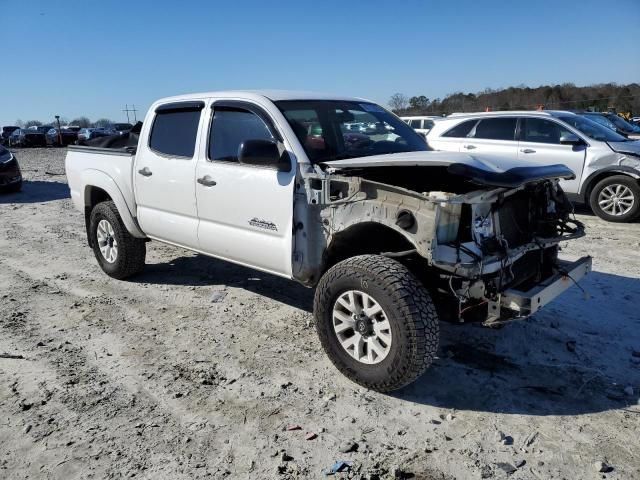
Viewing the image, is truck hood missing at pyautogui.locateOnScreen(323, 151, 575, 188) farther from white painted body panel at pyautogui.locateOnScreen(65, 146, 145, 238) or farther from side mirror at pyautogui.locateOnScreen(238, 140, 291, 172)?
white painted body panel at pyautogui.locateOnScreen(65, 146, 145, 238)

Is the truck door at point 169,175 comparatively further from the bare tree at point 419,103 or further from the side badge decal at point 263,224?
the bare tree at point 419,103

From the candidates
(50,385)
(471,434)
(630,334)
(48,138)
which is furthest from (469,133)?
(48,138)

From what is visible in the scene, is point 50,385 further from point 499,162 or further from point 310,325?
point 499,162

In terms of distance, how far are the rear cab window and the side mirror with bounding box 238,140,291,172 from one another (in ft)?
3.48

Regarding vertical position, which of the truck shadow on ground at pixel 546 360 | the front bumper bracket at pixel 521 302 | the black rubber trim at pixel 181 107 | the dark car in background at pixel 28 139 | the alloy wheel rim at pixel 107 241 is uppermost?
the black rubber trim at pixel 181 107

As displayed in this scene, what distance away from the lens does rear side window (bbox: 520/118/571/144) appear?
28.7 ft

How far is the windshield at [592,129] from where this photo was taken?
855 cm

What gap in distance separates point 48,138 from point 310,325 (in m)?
39.7

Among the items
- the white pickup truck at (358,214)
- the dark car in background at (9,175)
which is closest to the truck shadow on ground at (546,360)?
the white pickup truck at (358,214)

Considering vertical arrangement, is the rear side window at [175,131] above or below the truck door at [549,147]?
above

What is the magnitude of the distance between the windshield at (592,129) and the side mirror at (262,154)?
21.7ft

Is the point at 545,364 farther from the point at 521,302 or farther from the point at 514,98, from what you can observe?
the point at 514,98

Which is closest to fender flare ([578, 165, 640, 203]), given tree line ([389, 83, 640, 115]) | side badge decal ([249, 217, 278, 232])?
side badge decal ([249, 217, 278, 232])

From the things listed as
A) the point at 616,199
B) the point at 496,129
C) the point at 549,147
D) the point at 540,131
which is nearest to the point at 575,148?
the point at 549,147
